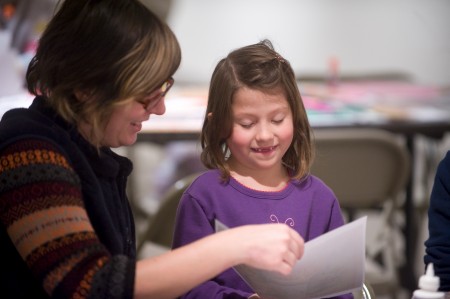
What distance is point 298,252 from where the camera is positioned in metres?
1.09

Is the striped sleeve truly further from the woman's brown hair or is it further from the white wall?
the white wall

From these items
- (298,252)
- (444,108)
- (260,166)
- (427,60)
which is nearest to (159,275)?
(298,252)

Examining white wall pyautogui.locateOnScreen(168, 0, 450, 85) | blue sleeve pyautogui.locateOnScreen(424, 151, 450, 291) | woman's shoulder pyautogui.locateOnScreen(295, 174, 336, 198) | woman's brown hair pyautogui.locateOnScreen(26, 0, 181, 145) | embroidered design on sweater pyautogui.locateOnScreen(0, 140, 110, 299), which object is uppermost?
woman's brown hair pyautogui.locateOnScreen(26, 0, 181, 145)

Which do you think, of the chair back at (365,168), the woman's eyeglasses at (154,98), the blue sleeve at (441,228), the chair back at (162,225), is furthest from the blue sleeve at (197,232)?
the chair back at (365,168)

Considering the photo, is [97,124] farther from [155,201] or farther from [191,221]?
[155,201]

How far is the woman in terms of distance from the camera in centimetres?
106

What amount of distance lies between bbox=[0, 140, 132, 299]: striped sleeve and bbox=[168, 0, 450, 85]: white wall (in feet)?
15.1

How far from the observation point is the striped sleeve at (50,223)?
1.04 m

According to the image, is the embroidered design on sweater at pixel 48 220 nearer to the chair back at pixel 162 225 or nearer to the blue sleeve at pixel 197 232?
the blue sleeve at pixel 197 232

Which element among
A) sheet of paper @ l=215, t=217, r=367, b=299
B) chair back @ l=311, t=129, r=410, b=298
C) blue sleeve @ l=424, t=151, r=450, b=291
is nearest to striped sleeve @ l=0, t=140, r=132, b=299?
sheet of paper @ l=215, t=217, r=367, b=299

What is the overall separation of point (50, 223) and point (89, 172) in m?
0.13

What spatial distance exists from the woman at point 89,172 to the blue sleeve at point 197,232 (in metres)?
0.14

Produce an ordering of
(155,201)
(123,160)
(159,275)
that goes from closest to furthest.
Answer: (159,275)
(123,160)
(155,201)

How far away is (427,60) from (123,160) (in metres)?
4.69
